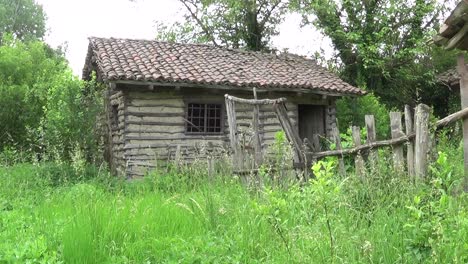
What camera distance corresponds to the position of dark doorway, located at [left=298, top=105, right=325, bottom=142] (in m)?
14.6

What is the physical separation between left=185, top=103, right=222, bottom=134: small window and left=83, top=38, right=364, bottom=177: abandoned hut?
0.03m

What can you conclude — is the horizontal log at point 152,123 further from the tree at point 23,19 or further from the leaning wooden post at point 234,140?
the tree at point 23,19

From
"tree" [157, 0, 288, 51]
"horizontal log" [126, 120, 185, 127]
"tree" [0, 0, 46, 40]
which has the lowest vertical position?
"horizontal log" [126, 120, 185, 127]

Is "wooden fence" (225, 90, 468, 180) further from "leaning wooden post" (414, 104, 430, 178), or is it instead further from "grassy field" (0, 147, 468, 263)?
"grassy field" (0, 147, 468, 263)

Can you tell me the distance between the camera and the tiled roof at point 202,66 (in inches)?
445

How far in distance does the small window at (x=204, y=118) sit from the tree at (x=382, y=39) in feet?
25.5

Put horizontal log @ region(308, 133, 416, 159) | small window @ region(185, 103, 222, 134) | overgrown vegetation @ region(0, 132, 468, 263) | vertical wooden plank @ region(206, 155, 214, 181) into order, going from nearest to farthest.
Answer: overgrown vegetation @ region(0, 132, 468, 263) → horizontal log @ region(308, 133, 416, 159) → vertical wooden plank @ region(206, 155, 214, 181) → small window @ region(185, 103, 222, 134)

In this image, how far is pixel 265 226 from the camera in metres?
3.74

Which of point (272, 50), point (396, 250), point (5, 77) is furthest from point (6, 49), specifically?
point (396, 250)

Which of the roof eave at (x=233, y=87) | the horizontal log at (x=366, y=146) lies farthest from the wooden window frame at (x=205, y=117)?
the horizontal log at (x=366, y=146)

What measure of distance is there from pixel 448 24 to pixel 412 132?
4.11 feet

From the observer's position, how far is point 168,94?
39.0ft

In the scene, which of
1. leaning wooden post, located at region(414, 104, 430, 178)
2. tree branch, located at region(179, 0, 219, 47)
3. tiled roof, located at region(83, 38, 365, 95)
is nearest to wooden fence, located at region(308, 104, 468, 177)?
leaning wooden post, located at region(414, 104, 430, 178)

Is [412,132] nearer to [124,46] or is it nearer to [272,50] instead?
[124,46]
